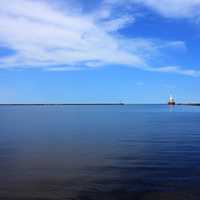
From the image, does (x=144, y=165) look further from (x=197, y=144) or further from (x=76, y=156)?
(x=197, y=144)

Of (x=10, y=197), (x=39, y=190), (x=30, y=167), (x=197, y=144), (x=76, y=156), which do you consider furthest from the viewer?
(x=197, y=144)

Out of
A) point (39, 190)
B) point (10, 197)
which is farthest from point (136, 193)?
point (10, 197)

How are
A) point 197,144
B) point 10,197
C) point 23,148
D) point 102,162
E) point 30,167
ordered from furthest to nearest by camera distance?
point 197,144 → point 23,148 → point 102,162 → point 30,167 → point 10,197

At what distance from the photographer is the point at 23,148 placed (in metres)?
29.0

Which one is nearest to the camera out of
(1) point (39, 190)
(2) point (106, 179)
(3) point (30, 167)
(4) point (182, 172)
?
(1) point (39, 190)

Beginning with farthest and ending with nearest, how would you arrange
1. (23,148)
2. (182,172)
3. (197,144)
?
(197,144)
(23,148)
(182,172)

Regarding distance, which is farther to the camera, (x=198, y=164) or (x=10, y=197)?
(x=198, y=164)

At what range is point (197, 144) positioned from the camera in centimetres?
3209

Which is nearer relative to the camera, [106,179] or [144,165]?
[106,179]

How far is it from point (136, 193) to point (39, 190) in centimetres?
Result: 474

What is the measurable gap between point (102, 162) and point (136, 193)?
25.3 ft

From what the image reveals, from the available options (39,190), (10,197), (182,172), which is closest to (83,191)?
(39,190)

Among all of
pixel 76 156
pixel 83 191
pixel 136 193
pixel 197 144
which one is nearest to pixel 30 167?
pixel 76 156

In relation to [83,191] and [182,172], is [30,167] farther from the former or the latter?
[182,172]
